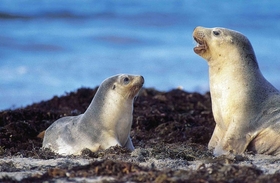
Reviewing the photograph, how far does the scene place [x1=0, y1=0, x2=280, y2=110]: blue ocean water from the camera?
20.0 meters

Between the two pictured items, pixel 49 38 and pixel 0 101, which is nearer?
pixel 0 101

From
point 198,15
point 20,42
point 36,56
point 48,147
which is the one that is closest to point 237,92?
point 48,147

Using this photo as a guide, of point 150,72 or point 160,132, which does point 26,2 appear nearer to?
point 150,72

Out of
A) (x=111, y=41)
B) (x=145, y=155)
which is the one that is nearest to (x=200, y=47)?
(x=145, y=155)

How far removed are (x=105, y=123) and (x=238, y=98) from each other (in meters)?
1.58

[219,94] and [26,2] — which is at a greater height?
[26,2]

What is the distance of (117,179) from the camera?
6.23 metres

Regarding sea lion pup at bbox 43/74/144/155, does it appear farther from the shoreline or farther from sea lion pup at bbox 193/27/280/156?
sea lion pup at bbox 193/27/280/156

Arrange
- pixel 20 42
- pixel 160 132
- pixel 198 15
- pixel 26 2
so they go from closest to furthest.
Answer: pixel 160 132, pixel 20 42, pixel 198 15, pixel 26 2

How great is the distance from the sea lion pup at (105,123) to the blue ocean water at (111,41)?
7.94 m

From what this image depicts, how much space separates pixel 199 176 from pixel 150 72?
572 inches

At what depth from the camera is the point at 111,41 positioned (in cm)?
2656

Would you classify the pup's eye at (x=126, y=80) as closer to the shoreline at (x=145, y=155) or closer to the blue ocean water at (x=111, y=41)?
the shoreline at (x=145, y=155)

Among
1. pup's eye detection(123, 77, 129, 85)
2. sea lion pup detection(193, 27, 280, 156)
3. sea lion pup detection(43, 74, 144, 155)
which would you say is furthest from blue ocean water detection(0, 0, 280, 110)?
sea lion pup detection(193, 27, 280, 156)
